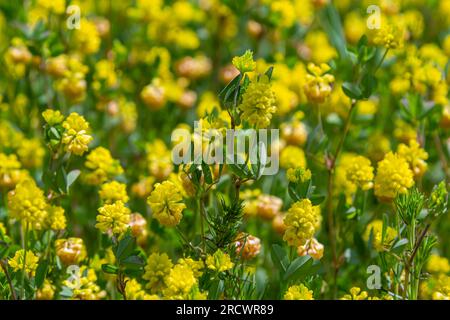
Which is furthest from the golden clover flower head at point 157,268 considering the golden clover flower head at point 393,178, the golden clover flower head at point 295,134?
the golden clover flower head at point 295,134

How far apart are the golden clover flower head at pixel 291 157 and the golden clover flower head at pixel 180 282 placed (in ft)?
1.73

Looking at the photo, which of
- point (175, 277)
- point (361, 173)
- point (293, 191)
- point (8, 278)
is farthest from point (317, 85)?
point (8, 278)

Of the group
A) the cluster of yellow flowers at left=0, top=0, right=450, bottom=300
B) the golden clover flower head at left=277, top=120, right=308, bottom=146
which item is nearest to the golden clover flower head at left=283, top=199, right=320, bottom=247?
the cluster of yellow flowers at left=0, top=0, right=450, bottom=300

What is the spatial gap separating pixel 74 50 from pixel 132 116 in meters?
0.20

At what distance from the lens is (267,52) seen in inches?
80.4

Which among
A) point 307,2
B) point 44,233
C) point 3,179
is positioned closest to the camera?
point 44,233

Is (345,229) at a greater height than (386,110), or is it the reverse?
(386,110)

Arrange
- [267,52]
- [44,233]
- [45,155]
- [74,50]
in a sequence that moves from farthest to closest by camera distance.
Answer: [267,52]
[74,50]
[45,155]
[44,233]

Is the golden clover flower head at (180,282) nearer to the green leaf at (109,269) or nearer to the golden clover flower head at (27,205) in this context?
the green leaf at (109,269)

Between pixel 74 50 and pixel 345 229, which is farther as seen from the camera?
pixel 74 50

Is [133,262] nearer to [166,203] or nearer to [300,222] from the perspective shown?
[166,203]

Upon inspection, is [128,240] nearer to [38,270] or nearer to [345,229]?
[38,270]

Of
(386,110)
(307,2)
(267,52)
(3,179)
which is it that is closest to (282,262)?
(3,179)

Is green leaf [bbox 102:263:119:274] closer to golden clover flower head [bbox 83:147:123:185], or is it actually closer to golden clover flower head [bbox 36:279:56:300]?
golden clover flower head [bbox 36:279:56:300]
